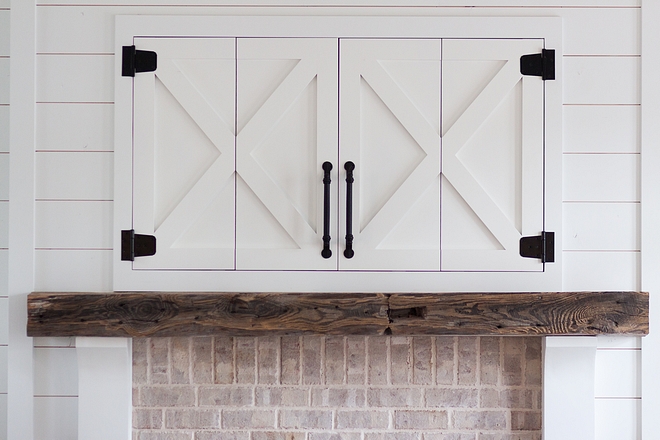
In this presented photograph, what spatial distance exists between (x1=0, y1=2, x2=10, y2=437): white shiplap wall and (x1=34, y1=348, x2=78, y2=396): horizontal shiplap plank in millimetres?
153

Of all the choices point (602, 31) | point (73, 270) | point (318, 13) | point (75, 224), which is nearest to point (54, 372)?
point (73, 270)

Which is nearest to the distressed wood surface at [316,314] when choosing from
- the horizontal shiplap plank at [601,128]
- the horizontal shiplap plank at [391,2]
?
the horizontal shiplap plank at [601,128]

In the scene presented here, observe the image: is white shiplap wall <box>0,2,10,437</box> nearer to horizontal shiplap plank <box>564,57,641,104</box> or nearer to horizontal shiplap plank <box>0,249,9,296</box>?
horizontal shiplap plank <box>0,249,9,296</box>

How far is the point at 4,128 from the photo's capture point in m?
1.71

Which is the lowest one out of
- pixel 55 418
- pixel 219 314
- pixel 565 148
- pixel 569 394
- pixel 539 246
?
pixel 55 418

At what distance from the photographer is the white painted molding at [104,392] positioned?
1.67m

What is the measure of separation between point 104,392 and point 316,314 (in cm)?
81

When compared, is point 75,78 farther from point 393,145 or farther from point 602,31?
point 602,31

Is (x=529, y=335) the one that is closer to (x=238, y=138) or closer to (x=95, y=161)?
(x=238, y=138)

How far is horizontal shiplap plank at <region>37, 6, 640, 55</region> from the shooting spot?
1669mm

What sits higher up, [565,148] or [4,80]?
[4,80]

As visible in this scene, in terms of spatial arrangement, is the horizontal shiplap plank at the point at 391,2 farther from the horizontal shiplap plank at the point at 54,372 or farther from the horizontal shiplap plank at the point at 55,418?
the horizontal shiplap plank at the point at 55,418

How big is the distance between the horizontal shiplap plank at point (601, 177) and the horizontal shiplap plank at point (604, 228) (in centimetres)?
3

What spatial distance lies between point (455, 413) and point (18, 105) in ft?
6.31
